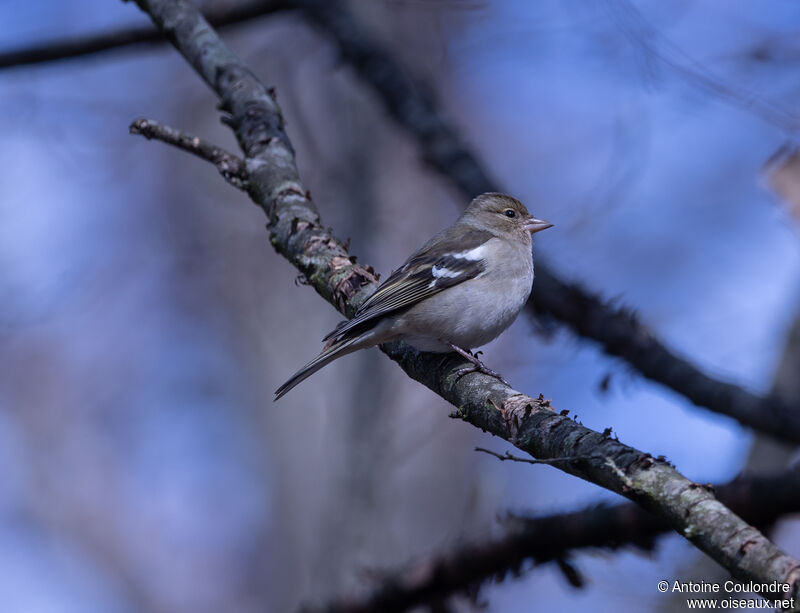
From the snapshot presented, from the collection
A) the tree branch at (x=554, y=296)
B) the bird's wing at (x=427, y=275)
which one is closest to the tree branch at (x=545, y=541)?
the tree branch at (x=554, y=296)

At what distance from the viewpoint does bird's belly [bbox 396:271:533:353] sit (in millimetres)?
4305

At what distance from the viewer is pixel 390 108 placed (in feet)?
20.9

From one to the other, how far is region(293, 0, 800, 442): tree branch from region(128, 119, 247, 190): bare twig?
1.98 m

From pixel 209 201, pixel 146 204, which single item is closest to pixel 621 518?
pixel 209 201

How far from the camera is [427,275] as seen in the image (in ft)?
15.7

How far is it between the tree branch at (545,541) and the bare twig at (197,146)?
2.51 meters

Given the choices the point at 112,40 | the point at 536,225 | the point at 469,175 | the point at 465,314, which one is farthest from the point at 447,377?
the point at 112,40

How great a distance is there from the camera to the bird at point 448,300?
4098mm

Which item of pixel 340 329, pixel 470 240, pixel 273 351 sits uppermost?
pixel 273 351

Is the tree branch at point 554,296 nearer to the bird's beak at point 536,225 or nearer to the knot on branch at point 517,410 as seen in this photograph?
the bird's beak at point 536,225

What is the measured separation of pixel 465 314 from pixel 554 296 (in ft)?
3.86

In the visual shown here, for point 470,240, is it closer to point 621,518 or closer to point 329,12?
point 621,518

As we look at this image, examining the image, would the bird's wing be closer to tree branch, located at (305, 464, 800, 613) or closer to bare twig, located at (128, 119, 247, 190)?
bare twig, located at (128, 119, 247, 190)

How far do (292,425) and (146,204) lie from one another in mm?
4419
